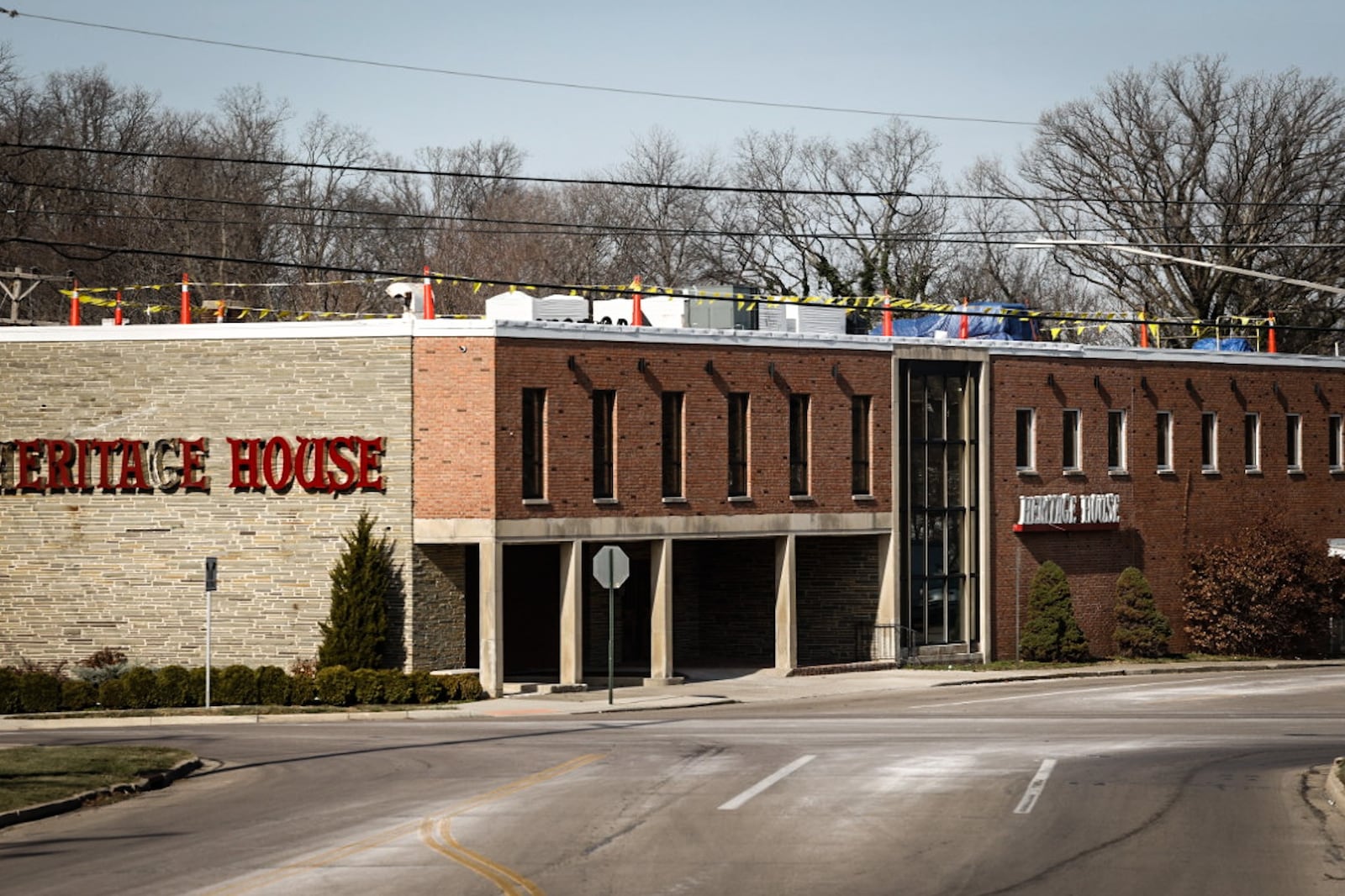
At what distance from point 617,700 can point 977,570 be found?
13.5 metres

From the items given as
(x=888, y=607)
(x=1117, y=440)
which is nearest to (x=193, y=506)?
(x=888, y=607)

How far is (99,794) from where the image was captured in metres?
24.0

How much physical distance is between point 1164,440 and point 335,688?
26098 mm

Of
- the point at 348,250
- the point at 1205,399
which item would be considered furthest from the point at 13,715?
the point at 348,250

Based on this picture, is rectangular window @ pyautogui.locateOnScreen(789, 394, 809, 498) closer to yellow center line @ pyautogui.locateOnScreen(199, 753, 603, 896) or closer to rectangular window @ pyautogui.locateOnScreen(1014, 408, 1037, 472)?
rectangular window @ pyautogui.locateOnScreen(1014, 408, 1037, 472)

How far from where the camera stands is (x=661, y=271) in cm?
8775

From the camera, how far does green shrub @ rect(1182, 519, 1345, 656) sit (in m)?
52.7

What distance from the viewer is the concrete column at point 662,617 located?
43.2 m

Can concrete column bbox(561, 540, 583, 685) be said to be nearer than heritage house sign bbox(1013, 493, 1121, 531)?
Yes

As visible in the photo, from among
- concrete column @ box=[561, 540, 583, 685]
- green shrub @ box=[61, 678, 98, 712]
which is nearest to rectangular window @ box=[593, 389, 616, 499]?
concrete column @ box=[561, 540, 583, 685]

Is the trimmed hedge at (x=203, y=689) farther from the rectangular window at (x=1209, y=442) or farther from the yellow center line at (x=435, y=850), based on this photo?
the rectangular window at (x=1209, y=442)

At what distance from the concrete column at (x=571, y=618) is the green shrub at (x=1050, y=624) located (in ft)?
46.7

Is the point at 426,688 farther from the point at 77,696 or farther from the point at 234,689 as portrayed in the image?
the point at 77,696

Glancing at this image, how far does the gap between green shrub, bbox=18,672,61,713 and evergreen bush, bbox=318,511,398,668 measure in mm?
5207
